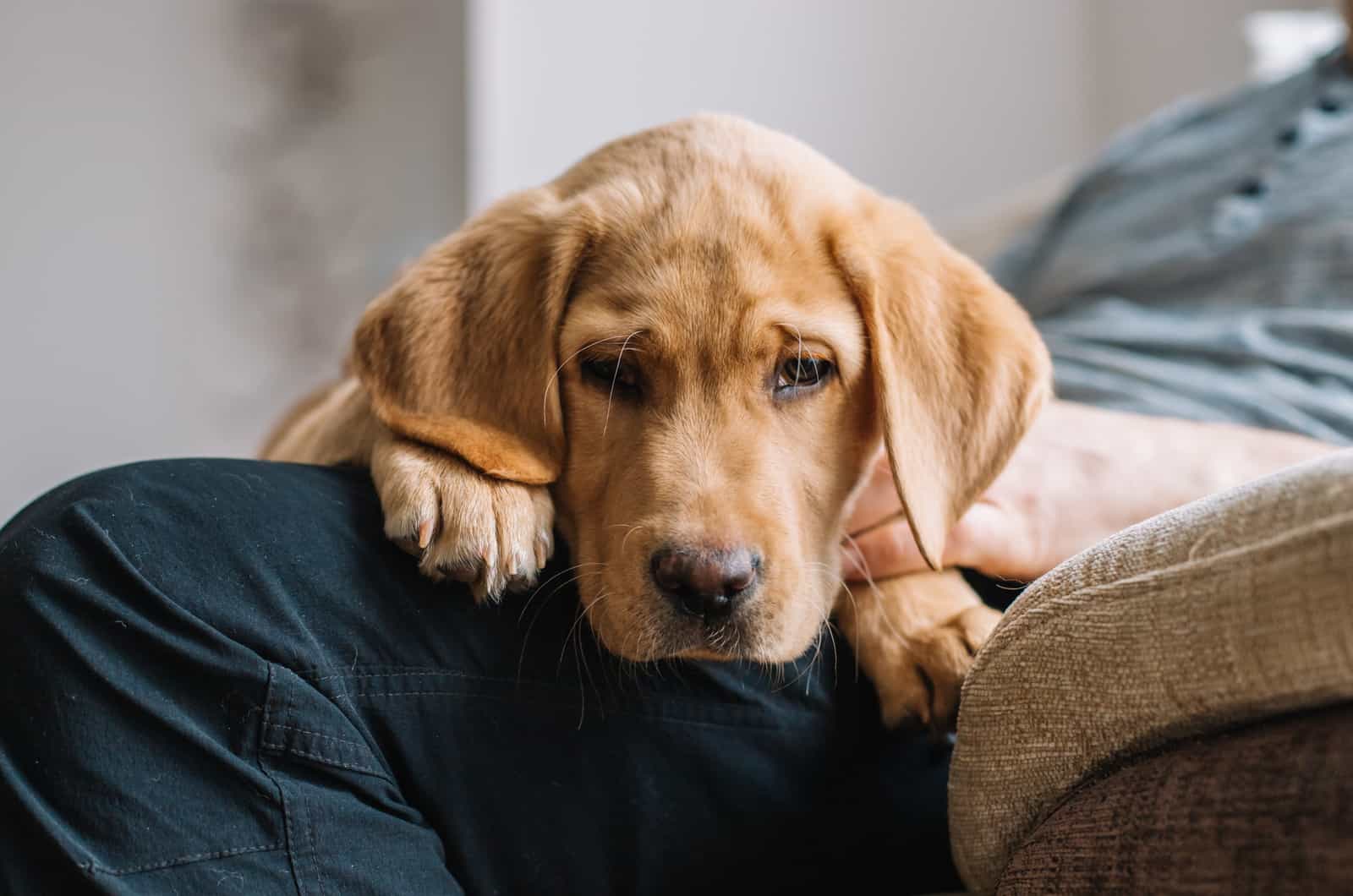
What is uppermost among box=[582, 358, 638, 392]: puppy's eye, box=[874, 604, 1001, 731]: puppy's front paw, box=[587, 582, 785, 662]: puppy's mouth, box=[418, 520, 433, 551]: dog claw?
box=[582, 358, 638, 392]: puppy's eye

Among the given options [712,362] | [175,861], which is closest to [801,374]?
[712,362]

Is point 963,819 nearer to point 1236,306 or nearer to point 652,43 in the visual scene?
point 1236,306

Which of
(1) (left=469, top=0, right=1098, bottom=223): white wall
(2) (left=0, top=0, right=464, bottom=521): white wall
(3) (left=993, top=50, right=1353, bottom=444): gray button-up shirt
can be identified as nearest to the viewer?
(3) (left=993, top=50, right=1353, bottom=444): gray button-up shirt

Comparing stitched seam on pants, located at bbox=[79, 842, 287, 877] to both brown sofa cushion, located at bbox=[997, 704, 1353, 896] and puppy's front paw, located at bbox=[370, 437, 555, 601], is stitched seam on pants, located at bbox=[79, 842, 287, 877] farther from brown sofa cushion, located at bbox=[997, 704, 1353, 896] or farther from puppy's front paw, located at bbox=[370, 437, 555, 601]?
brown sofa cushion, located at bbox=[997, 704, 1353, 896]

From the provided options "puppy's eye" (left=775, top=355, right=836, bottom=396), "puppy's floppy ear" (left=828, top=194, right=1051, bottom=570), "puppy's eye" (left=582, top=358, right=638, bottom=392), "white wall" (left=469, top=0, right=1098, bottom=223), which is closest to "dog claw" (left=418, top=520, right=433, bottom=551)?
"puppy's eye" (left=582, top=358, right=638, bottom=392)

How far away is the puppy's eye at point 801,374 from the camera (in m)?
1.72

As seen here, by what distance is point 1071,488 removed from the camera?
2045 mm

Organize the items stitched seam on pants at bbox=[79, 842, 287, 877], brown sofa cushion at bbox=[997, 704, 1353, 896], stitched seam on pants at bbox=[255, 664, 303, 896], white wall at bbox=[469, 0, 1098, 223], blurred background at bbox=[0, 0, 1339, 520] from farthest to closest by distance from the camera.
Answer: blurred background at bbox=[0, 0, 1339, 520] < white wall at bbox=[469, 0, 1098, 223] < stitched seam on pants at bbox=[255, 664, 303, 896] < stitched seam on pants at bbox=[79, 842, 287, 877] < brown sofa cushion at bbox=[997, 704, 1353, 896]

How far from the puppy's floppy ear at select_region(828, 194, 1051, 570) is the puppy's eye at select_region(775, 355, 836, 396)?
8cm

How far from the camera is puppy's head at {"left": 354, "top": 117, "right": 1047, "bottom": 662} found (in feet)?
5.29

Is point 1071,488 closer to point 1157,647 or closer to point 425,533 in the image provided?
point 1157,647

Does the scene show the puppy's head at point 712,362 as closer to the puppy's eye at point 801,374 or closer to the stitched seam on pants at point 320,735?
the puppy's eye at point 801,374

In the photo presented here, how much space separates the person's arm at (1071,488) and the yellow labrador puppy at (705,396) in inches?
3.0

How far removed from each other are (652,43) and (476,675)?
442 cm
